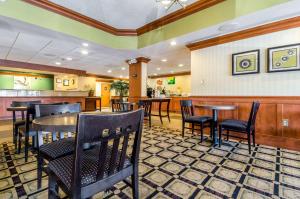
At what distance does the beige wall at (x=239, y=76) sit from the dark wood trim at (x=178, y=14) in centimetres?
105

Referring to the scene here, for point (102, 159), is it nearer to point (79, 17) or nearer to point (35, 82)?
point (79, 17)

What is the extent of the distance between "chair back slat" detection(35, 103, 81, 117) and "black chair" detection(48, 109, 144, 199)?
91 centimetres

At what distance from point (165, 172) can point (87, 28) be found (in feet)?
11.4

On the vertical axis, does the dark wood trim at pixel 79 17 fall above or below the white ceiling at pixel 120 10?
below

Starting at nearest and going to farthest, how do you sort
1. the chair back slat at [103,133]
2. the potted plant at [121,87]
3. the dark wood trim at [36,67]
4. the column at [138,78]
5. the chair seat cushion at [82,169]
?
the chair back slat at [103,133] < the chair seat cushion at [82,169] < the column at [138,78] < the potted plant at [121,87] < the dark wood trim at [36,67]

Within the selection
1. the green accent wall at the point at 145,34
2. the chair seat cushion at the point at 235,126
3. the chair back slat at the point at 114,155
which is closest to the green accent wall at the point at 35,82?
the green accent wall at the point at 145,34

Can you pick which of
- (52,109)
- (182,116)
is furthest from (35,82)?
(182,116)

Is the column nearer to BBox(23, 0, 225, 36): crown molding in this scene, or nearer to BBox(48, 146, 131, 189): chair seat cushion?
BBox(23, 0, 225, 36): crown molding

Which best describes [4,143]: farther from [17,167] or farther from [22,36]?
[22,36]

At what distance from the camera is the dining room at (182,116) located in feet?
3.60

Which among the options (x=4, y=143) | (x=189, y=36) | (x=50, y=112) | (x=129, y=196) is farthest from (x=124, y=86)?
(x=129, y=196)

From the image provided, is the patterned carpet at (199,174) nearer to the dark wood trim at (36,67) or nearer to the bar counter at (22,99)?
the bar counter at (22,99)

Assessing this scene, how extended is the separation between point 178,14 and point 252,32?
5.13 ft

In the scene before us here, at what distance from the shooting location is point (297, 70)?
2797mm
